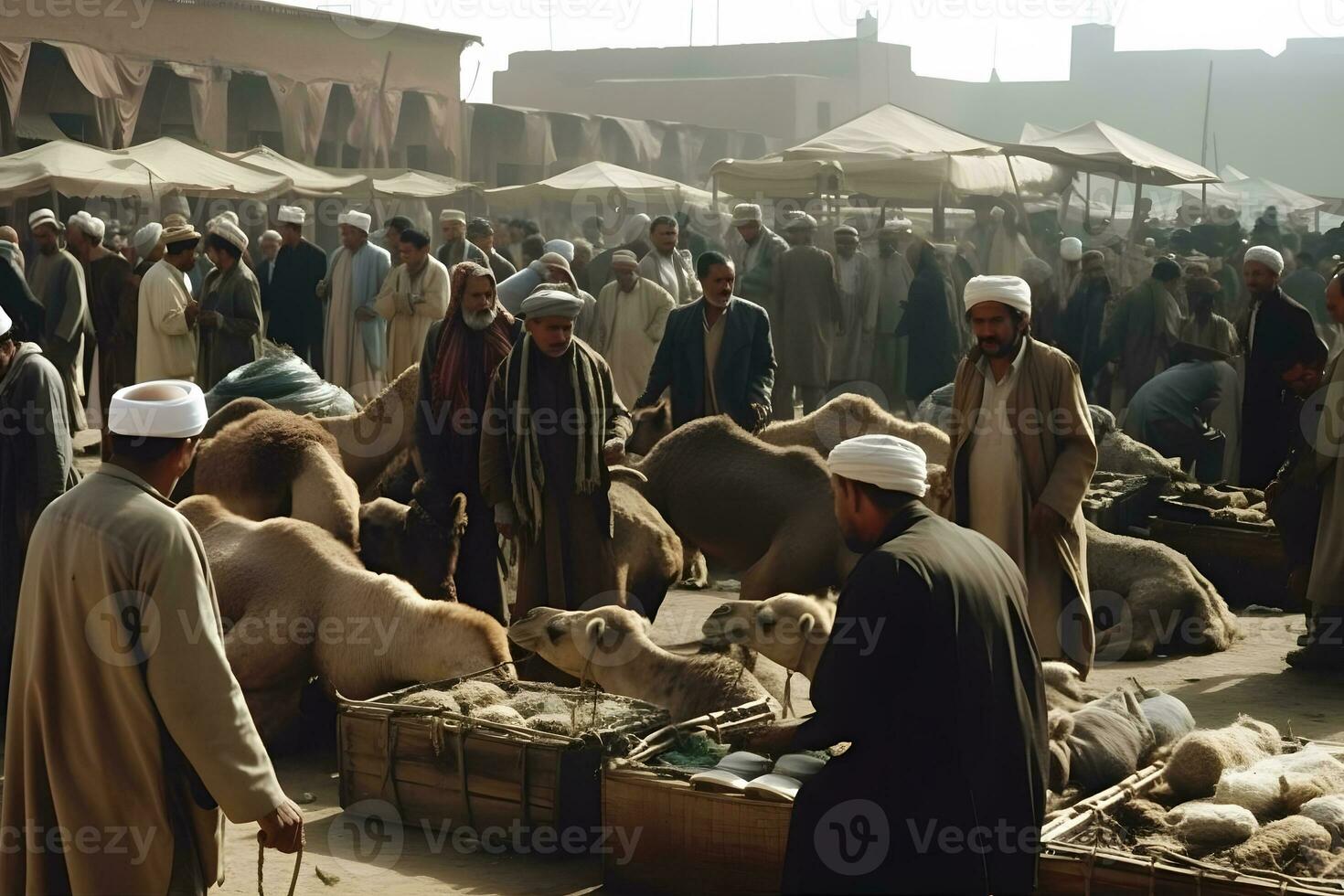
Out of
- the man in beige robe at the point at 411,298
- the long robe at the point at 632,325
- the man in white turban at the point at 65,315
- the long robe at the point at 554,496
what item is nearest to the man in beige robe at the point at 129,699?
the long robe at the point at 554,496

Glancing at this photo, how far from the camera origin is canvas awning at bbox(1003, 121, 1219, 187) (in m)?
16.9

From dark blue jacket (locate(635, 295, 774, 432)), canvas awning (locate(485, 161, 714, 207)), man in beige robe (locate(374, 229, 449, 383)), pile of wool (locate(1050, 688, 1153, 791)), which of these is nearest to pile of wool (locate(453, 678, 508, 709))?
pile of wool (locate(1050, 688, 1153, 791))

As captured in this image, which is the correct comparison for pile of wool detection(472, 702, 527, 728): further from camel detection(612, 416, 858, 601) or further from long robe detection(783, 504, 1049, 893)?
camel detection(612, 416, 858, 601)

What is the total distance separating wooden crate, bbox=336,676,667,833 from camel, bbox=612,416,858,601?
7.28 feet

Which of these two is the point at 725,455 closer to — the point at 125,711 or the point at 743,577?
the point at 743,577

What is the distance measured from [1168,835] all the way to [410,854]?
7.57 ft

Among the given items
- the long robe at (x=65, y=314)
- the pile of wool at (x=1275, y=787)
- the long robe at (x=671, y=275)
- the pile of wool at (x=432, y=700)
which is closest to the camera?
the pile of wool at (x=1275, y=787)

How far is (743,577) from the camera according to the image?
311 inches

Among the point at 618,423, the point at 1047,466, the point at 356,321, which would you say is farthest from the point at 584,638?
the point at 356,321

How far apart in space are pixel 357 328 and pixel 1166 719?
7.75 meters

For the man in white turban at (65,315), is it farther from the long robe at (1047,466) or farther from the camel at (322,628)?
the long robe at (1047,466)

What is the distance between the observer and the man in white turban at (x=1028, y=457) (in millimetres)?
5777

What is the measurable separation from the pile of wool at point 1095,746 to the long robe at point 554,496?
2314 millimetres

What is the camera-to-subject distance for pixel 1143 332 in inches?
508
